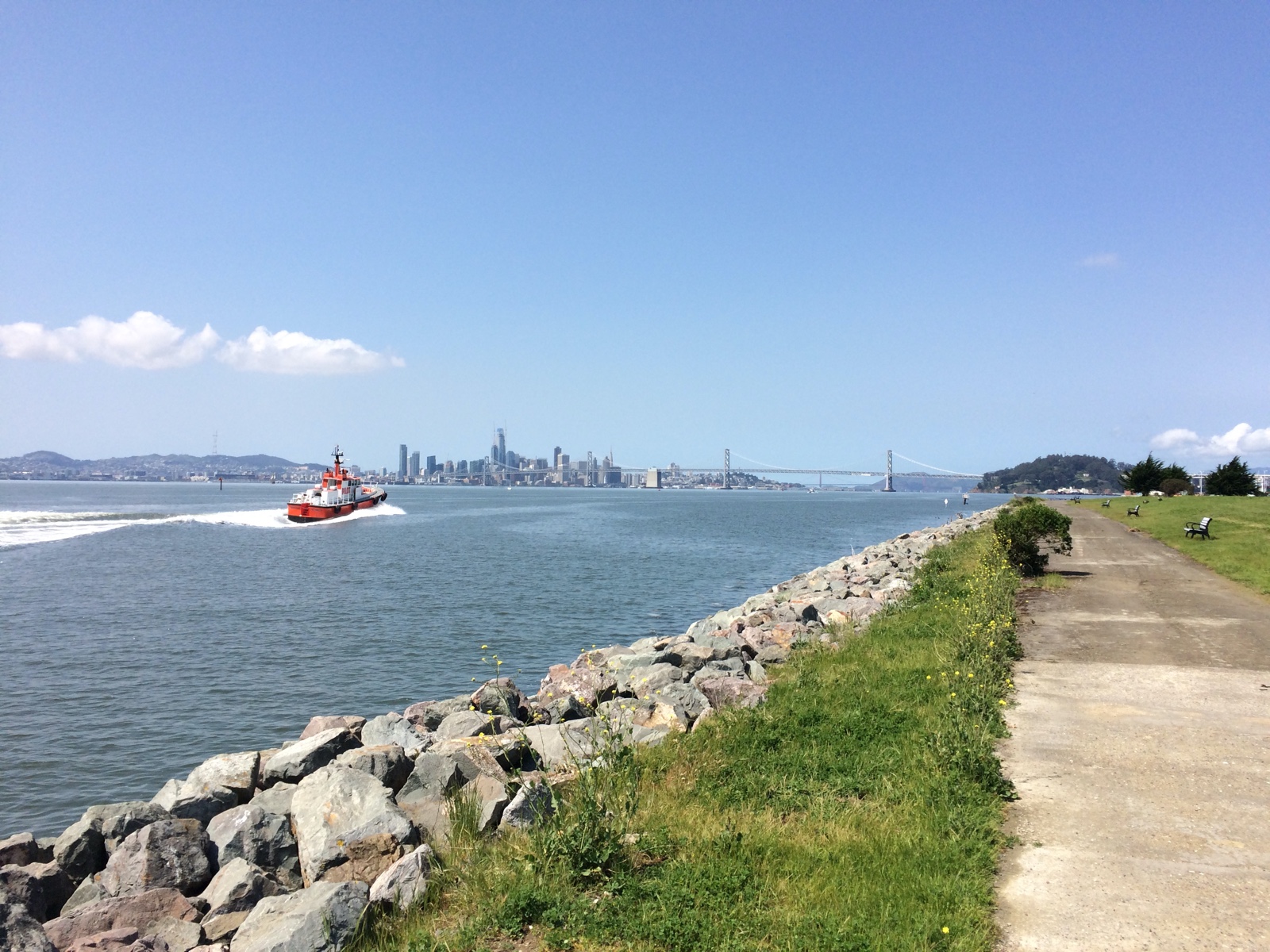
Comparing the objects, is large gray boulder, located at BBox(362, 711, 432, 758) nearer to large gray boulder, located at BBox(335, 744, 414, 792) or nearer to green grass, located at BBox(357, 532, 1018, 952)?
large gray boulder, located at BBox(335, 744, 414, 792)

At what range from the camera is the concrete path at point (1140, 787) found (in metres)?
5.04

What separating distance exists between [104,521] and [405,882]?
8431 centimetres

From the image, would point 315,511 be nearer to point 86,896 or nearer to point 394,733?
point 394,733

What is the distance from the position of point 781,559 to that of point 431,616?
24529 millimetres

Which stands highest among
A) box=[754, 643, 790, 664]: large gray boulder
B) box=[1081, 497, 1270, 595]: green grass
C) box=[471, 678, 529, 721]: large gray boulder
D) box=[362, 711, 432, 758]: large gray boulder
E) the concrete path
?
box=[1081, 497, 1270, 595]: green grass

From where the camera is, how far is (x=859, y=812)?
6.54m

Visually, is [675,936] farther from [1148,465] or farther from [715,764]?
[1148,465]

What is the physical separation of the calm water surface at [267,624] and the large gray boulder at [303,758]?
3.79 meters

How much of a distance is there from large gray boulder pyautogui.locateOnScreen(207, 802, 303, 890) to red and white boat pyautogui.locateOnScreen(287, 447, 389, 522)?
3095 inches

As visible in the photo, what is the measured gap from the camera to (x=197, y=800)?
8398 mm

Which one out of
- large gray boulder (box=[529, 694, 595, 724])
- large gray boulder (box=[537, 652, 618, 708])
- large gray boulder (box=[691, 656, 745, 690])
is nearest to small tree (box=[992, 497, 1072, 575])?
large gray boulder (box=[691, 656, 745, 690])

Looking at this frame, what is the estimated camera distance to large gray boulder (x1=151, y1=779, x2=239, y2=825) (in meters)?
8.30

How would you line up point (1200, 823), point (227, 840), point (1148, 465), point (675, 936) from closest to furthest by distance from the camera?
point (675, 936) → point (1200, 823) → point (227, 840) → point (1148, 465)

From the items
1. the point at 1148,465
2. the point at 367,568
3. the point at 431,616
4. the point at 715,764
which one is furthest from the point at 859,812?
the point at 1148,465
